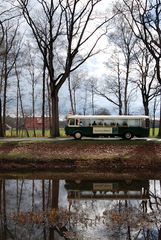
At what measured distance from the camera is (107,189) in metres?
20.6

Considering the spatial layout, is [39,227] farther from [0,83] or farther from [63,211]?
[0,83]

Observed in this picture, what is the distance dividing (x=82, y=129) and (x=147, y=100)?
18.4 m

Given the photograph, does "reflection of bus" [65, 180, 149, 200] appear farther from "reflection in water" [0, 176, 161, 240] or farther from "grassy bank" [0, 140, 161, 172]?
"grassy bank" [0, 140, 161, 172]

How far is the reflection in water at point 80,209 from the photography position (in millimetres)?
11859

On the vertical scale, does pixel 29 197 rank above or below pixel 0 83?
below

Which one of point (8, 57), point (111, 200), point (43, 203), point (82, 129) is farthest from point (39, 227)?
point (8, 57)

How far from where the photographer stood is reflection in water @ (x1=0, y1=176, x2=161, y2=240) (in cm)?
1186

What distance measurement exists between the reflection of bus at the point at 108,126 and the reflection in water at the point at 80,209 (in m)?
10.1

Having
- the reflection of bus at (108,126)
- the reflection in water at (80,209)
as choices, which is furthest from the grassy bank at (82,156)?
the reflection in water at (80,209)

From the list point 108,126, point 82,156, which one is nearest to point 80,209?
point 82,156

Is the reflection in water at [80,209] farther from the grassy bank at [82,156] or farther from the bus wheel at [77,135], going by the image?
the bus wheel at [77,135]

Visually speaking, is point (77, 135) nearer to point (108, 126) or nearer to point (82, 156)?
point (108, 126)

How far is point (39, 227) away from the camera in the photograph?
1245cm

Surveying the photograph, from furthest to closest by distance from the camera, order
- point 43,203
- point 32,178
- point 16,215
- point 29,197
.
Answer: point 32,178 → point 29,197 → point 43,203 → point 16,215
